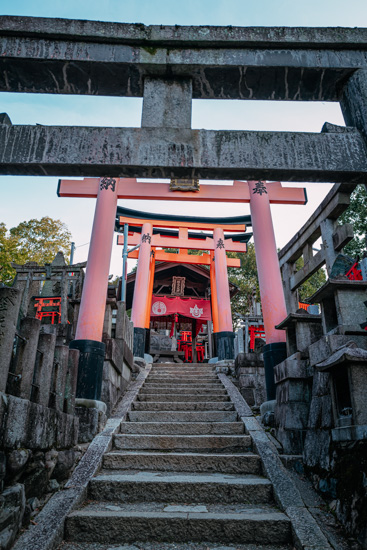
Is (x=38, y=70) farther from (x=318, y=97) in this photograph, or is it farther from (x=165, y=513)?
(x=165, y=513)

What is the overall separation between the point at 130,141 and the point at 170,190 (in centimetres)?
763

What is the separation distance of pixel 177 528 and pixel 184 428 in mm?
2296

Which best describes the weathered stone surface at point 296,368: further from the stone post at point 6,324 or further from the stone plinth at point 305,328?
the stone post at point 6,324

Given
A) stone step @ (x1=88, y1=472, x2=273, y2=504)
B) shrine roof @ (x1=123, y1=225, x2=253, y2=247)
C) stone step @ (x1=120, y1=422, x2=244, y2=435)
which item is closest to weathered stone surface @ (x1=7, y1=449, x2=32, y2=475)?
stone step @ (x1=88, y1=472, x2=273, y2=504)

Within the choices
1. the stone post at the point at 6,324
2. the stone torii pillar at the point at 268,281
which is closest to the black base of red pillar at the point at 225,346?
the stone torii pillar at the point at 268,281

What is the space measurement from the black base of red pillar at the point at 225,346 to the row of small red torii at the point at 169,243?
22cm

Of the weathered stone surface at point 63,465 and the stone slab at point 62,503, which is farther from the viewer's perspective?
the weathered stone surface at point 63,465

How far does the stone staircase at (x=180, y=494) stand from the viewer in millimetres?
3125

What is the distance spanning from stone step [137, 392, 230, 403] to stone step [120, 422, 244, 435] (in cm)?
138

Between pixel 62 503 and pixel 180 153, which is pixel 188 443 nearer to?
pixel 62 503

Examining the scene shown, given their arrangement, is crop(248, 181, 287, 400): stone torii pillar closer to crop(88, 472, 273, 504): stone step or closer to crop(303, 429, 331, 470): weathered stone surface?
crop(303, 429, 331, 470): weathered stone surface

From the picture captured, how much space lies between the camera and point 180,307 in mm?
15750

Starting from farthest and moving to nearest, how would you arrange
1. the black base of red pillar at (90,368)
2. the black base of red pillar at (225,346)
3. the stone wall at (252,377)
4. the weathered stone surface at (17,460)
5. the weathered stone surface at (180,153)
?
the black base of red pillar at (225,346)
the stone wall at (252,377)
the black base of red pillar at (90,368)
the weathered stone surface at (180,153)
the weathered stone surface at (17,460)

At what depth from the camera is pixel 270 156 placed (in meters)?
3.48
